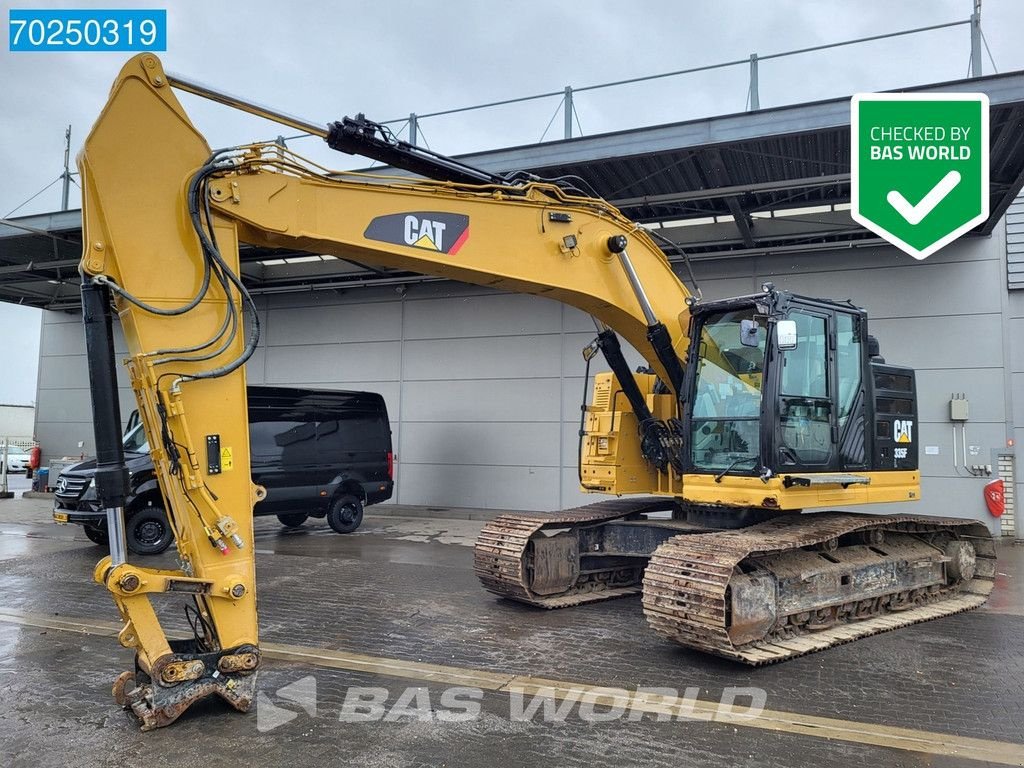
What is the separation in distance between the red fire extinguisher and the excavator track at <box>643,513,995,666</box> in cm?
457

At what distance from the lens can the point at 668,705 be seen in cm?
482

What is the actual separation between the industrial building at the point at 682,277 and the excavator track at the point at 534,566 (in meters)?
5.75

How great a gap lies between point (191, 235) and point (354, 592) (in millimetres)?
4776

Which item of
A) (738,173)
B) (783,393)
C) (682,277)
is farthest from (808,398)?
(682,277)

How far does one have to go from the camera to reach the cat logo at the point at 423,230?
18.1ft

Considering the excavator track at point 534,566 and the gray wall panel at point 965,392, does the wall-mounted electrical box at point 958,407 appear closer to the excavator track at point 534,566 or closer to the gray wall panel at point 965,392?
the gray wall panel at point 965,392

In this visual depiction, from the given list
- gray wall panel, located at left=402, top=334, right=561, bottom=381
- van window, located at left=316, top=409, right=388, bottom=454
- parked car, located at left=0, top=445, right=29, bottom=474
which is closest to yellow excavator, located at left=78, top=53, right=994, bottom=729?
van window, located at left=316, top=409, right=388, bottom=454

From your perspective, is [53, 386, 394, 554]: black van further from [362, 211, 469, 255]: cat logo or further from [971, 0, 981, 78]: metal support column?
[971, 0, 981, 78]: metal support column

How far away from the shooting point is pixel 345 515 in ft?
45.2

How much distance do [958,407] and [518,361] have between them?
8054 mm

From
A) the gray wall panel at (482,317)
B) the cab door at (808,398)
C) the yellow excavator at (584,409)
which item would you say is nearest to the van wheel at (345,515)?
the gray wall panel at (482,317)

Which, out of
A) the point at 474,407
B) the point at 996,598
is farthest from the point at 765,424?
the point at 474,407

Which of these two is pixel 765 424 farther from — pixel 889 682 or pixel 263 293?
pixel 263 293

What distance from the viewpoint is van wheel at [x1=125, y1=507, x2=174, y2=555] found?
35.2ft
